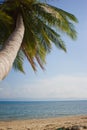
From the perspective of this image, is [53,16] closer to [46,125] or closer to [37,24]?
[37,24]

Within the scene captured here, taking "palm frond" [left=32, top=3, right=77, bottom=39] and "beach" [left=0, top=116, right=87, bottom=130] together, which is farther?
"beach" [left=0, top=116, right=87, bottom=130]

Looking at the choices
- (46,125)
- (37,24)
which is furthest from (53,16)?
(46,125)

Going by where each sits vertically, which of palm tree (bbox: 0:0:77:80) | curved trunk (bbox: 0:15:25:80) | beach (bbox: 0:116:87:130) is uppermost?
palm tree (bbox: 0:0:77:80)

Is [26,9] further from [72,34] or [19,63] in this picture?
[19,63]

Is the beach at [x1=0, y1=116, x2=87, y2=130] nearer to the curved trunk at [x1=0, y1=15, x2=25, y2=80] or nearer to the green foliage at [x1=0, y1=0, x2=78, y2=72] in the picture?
the green foliage at [x1=0, y1=0, x2=78, y2=72]

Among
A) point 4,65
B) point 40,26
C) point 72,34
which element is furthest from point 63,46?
point 4,65

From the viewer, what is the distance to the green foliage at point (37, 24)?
10430 millimetres

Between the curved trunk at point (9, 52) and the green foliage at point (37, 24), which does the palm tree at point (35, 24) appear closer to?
the green foliage at point (37, 24)

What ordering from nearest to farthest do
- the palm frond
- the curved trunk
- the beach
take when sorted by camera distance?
the curved trunk → the palm frond → the beach

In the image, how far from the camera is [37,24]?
11.0 metres

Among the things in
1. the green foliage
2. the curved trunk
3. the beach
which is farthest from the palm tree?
the beach

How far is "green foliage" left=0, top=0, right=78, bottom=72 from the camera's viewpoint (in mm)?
10430

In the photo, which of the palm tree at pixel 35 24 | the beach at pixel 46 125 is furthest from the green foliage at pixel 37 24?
the beach at pixel 46 125

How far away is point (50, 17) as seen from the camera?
34.4ft
